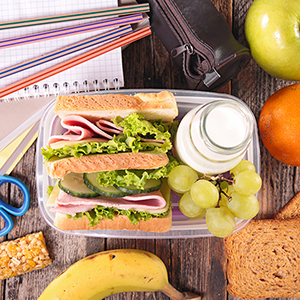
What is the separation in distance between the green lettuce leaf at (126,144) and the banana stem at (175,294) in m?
0.69

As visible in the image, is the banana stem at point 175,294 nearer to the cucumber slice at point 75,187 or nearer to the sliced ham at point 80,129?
the cucumber slice at point 75,187

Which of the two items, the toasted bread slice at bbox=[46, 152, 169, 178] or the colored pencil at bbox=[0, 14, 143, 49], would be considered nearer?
the toasted bread slice at bbox=[46, 152, 169, 178]

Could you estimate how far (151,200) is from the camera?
1.02m

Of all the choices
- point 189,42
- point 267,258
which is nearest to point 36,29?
point 189,42

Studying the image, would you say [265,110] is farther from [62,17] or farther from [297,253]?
[62,17]

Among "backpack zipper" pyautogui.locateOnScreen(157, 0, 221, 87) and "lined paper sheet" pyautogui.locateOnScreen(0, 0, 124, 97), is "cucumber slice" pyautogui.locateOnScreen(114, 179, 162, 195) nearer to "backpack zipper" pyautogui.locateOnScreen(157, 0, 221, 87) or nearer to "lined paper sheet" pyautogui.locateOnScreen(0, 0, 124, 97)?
"backpack zipper" pyautogui.locateOnScreen(157, 0, 221, 87)

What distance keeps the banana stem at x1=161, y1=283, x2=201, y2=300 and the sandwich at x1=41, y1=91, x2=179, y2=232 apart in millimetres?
A: 363

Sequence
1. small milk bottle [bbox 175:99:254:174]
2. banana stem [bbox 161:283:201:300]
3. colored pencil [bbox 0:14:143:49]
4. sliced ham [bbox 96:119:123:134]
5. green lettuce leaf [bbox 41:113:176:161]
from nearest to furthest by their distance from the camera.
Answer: small milk bottle [bbox 175:99:254:174] < green lettuce leaf [bbox 41:113:176:161] < sliced ham [bbox 96:119:123:134] < colored pencil [bbox 0:14:143:49] < banana stem [bbox 161:283:201:300]

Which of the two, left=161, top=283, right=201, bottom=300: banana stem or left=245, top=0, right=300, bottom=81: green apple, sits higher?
left=245, top=0, right=300, bottom=81: green apple

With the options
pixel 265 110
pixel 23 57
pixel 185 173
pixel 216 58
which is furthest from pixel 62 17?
pixel 265 110

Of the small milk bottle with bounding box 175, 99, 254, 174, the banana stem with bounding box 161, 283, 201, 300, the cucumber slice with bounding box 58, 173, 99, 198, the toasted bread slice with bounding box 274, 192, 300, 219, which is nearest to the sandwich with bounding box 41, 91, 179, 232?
the cucumber slice with bounding box 58, 173, 99, 198

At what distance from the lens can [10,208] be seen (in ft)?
4.01

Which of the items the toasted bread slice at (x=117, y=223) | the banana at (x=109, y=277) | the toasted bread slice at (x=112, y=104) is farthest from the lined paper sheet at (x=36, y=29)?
the banana at (x=109, y=277)

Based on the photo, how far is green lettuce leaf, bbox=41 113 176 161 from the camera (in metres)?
0.84
